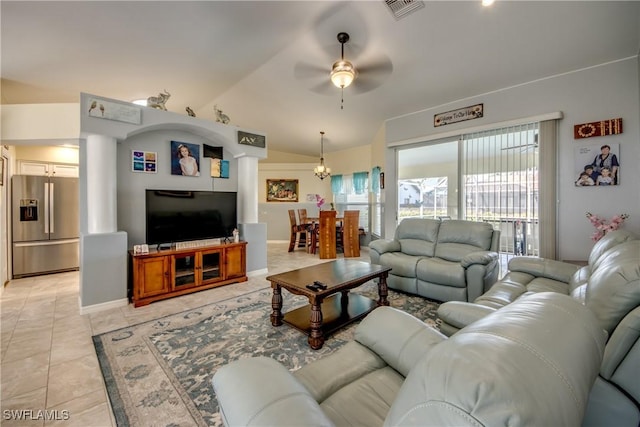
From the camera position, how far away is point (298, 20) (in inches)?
123

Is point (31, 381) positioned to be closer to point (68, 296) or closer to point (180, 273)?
point (180, 273)

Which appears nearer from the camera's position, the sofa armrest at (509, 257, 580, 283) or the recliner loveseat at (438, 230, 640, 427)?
the recliner loveseat at (438, 230, 640, 427)

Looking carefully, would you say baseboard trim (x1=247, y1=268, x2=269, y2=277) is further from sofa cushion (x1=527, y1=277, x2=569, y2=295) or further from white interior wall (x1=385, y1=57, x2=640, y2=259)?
white interior wall (x1=385, y1=57, x2=640, y2=259)

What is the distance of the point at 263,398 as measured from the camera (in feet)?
2.56

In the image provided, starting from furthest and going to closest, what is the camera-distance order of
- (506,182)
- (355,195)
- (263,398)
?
(355,195) < (506,182) < (263,398)

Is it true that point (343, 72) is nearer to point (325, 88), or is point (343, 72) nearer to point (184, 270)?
point (325, 88)

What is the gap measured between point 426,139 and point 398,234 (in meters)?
1.77

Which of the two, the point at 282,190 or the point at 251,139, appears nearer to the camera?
the point at 251,139

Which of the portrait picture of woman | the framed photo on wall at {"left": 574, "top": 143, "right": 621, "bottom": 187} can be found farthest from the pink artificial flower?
the portrait picture of woman

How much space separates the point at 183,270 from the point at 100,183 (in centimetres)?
140

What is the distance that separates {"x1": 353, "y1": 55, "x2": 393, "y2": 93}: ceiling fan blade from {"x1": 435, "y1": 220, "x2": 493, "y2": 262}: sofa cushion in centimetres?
230

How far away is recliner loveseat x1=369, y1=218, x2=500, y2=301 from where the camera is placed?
113 inches

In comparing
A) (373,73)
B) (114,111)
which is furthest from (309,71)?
(114,111)

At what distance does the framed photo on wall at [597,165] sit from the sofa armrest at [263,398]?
4.13 meters
